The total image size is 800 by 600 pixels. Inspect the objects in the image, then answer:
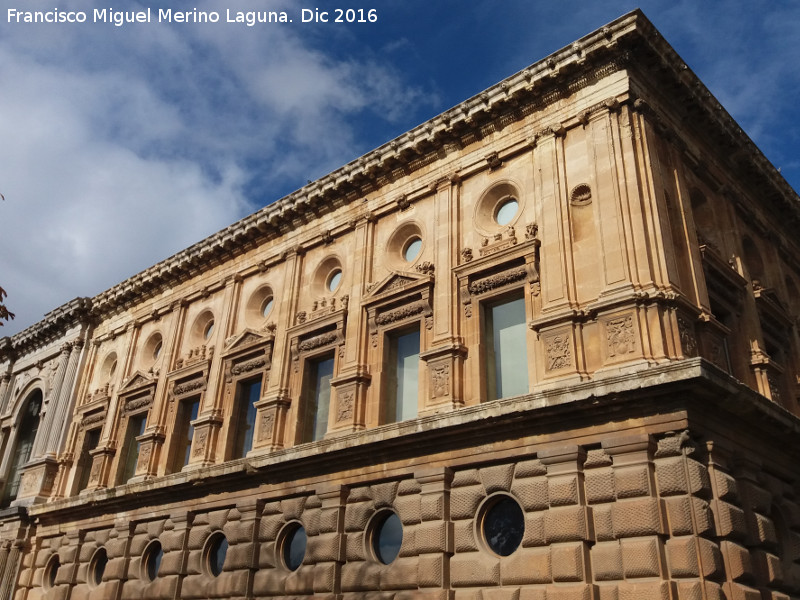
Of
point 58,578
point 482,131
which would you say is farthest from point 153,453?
point 482,131

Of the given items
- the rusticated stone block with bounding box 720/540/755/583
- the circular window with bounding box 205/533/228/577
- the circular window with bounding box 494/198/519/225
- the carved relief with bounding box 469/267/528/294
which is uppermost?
the circular window with bounding box 494/198/519/225

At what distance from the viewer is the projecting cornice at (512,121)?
16.0 meters

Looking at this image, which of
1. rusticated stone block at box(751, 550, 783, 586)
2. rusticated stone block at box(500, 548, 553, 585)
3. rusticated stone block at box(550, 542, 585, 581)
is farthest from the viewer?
rusticated stone block at box(500, 548, 553, 585)

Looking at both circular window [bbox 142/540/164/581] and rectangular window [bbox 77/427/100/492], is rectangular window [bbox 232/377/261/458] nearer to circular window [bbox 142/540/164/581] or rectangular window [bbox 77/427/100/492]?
circular window [bbox 142/540/164/581]

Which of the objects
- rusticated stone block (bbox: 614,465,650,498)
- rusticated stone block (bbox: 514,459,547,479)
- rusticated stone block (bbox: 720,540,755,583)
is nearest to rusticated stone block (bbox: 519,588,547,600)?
rusticated stone block (bbox: 514,459,547,479)

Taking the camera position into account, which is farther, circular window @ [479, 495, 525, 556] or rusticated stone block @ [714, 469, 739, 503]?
circular window @ [479, 495, 525, 556]

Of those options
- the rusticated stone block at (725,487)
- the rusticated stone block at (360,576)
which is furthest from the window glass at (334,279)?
the rusticated stone block at (725,487)

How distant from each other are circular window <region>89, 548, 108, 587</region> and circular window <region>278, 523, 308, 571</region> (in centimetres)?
761

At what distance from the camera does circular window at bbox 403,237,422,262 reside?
1862 cm

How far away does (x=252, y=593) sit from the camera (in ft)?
54.3

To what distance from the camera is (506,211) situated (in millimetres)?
17203

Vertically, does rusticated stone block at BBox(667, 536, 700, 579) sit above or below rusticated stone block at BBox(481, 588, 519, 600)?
above

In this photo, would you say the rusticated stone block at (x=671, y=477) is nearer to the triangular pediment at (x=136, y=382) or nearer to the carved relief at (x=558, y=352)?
the carved relief at (x=558, y=352)

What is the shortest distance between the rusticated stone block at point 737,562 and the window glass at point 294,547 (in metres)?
8.76
